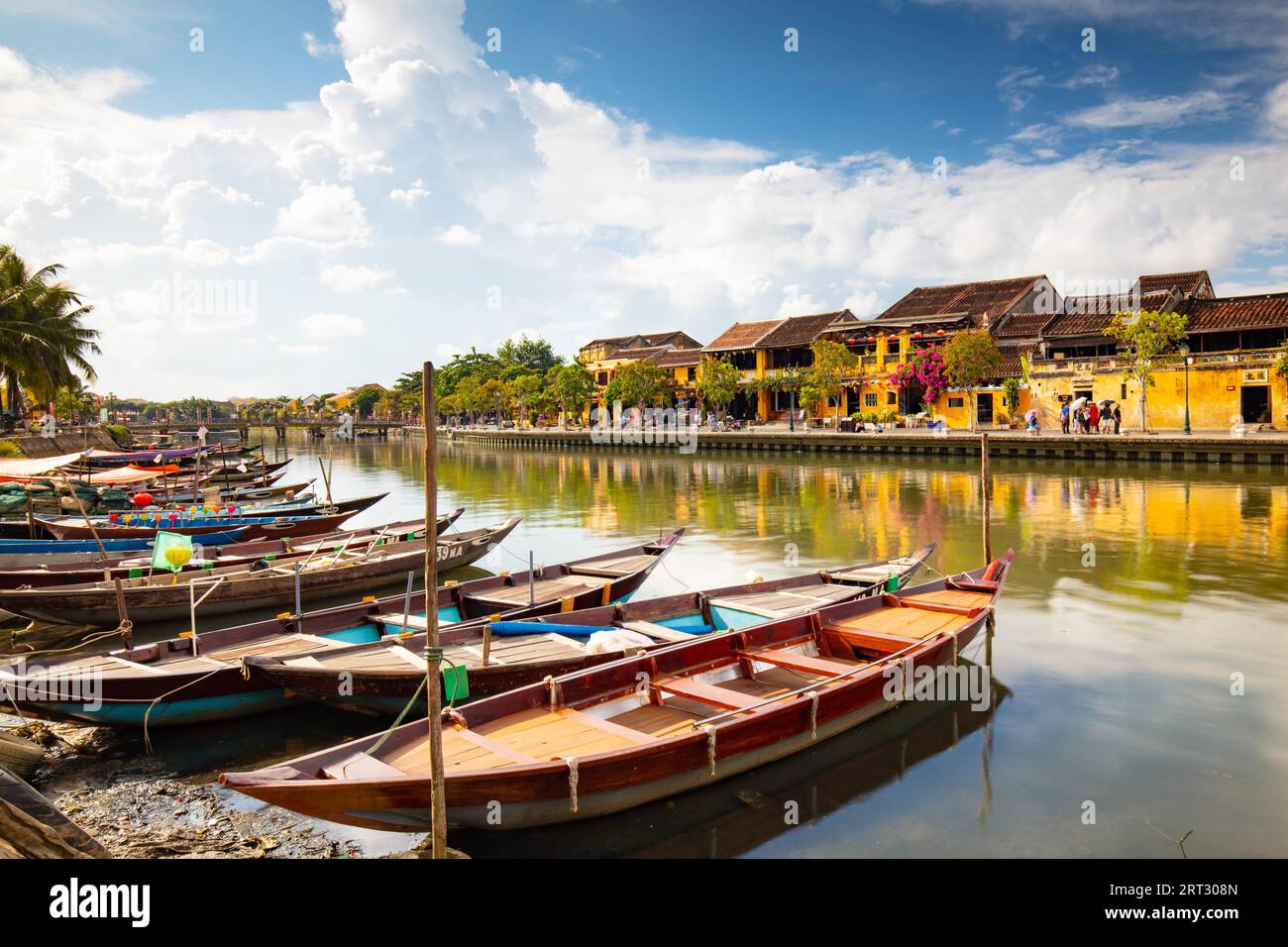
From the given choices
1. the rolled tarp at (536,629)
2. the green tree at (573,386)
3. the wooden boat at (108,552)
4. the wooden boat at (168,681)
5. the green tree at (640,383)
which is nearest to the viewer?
the wooden boat at (168,681)

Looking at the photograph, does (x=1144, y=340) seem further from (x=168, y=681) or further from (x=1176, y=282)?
(x=168, y=681)

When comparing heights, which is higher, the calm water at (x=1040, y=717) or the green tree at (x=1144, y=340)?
the green tree at (x=1144, y=340)

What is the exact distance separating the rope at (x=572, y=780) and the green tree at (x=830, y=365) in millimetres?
42077

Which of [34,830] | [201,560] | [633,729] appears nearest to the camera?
[34,830]

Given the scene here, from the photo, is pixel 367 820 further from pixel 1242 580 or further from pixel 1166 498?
pixel 1166 498

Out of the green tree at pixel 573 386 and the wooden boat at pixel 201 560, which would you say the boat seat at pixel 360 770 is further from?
the green tree at pixel 573 386

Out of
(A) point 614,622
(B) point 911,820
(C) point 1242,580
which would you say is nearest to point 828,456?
(C) point 1242,580

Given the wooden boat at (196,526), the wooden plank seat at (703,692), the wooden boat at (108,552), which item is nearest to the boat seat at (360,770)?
the wooden plank seat at (703,692)

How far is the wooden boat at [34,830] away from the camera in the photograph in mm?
4430

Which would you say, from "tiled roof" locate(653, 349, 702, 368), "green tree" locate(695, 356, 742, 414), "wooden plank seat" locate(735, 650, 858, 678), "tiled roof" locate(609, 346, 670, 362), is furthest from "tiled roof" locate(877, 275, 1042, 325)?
"wooden plank seat" locate(735, 650, 858, 678)

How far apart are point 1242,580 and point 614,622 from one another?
1113 cm

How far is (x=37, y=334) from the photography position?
34406 millimetres

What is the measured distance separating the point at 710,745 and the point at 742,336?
52.8 metres

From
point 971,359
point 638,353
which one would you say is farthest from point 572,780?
point 638,353
